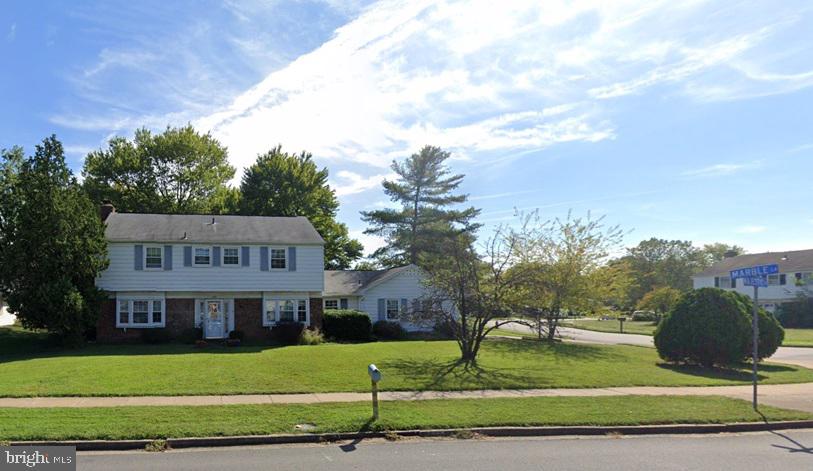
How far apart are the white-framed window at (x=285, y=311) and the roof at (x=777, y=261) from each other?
40.5 m

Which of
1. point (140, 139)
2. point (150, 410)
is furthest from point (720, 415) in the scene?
point (140, 139)

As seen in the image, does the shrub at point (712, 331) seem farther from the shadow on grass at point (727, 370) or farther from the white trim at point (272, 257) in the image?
the white trim at point (272, 257)

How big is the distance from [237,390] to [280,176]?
1529 inches

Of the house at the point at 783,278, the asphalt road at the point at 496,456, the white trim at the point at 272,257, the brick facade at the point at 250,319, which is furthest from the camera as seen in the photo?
the house at the point at 783,278

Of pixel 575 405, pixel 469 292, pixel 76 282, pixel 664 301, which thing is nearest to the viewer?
pixel 575 405

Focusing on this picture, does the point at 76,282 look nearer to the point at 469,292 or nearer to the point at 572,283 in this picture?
the point at 469,292

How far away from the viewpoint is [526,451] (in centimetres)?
931

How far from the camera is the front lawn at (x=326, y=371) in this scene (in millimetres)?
14482

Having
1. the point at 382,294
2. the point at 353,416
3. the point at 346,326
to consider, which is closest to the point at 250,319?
the point at 346,326

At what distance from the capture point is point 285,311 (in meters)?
30.4

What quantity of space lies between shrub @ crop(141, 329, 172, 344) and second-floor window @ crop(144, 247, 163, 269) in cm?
301

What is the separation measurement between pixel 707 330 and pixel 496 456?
Answer: 13.9 meters

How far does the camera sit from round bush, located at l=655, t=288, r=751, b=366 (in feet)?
64.6

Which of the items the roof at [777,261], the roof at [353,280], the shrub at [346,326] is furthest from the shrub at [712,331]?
the roof at [777,261]
